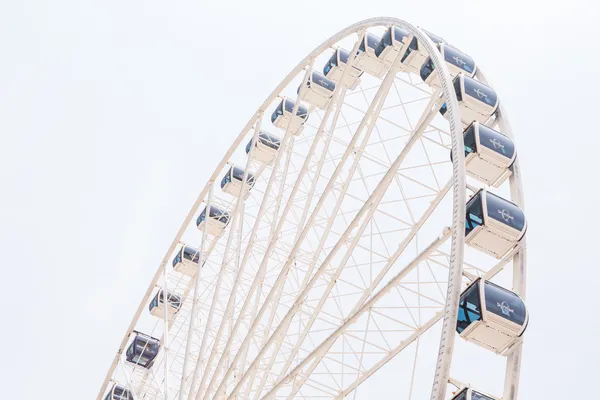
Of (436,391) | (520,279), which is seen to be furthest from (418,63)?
(436,391)

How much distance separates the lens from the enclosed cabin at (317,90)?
2611 centimetres

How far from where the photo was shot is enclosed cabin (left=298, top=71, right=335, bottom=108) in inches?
1028

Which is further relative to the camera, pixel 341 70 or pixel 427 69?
pixel 341 70

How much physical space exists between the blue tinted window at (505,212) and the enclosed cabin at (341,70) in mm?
8855

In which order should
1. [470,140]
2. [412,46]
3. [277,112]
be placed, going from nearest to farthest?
[470,140], [412,46], [277,112]

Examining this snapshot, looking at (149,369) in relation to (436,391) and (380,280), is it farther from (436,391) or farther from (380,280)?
(436,391)

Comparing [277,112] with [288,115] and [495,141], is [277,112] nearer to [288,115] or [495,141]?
[288,115]

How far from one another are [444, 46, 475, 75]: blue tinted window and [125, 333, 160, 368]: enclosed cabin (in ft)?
42.1

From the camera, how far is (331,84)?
2642cm

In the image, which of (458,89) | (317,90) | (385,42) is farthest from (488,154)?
(317,90)

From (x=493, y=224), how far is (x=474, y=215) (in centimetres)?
37

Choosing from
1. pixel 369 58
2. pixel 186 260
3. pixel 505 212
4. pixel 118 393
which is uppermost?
pixel 369 58

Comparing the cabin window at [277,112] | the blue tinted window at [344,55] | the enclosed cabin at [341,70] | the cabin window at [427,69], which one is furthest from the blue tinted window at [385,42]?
the cabin window at [277,112]

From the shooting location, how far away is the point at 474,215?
52.2ft
